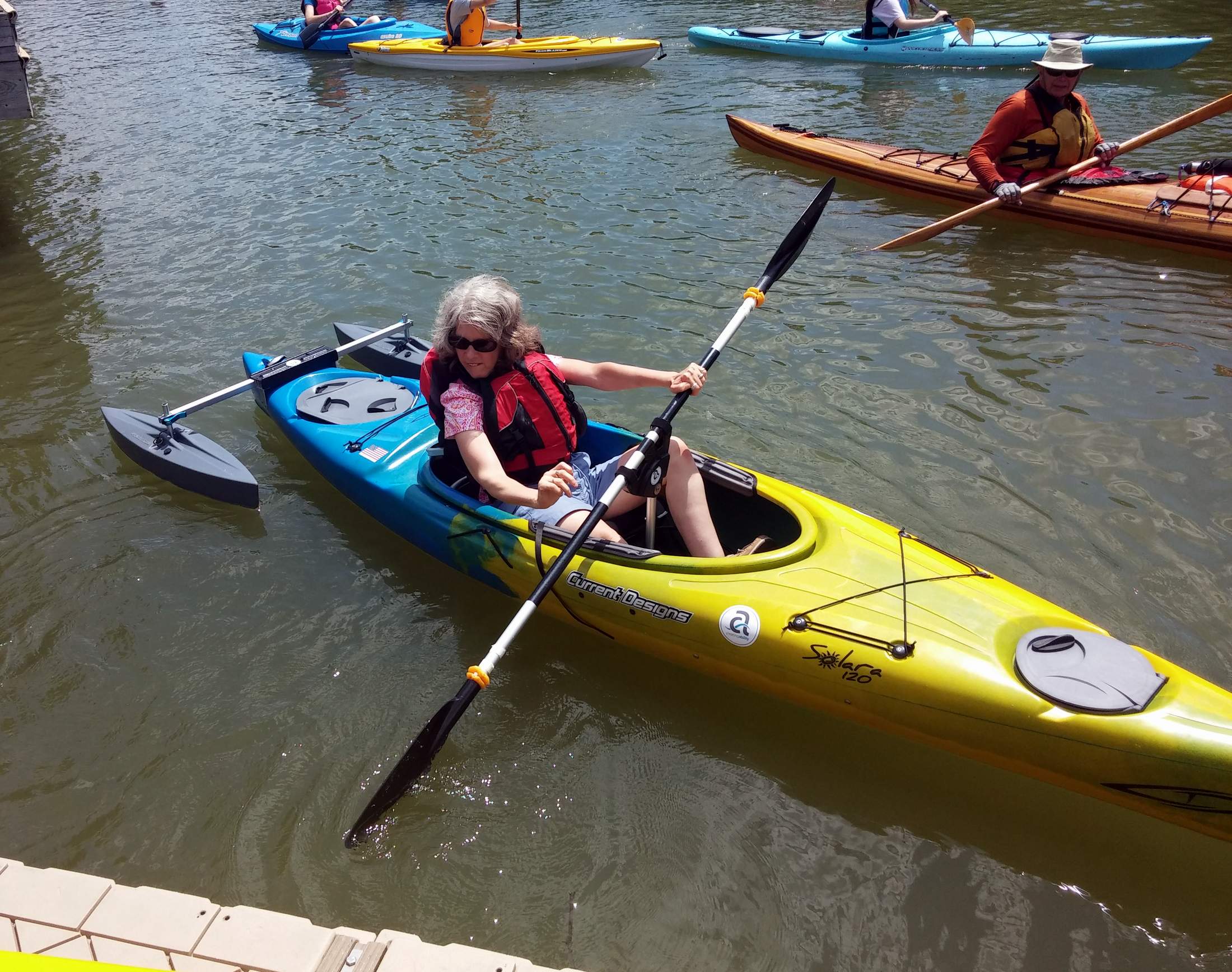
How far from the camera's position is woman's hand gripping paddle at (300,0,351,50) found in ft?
47.7

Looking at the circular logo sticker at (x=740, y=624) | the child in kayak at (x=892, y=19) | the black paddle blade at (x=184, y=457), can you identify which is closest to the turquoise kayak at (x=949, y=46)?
the child in kayak at (x=892, y=19)

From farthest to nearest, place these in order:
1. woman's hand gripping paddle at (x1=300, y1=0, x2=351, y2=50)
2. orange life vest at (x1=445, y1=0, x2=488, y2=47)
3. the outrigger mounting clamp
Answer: woman's hand gripping paddle at (x1=300, y1=0, x2=351, y2=50)
orange life vest at (x1=445, y1=0, x2=488, y2=47)
the outrigger mounting clamp

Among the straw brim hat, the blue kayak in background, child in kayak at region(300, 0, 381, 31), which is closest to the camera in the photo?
the straw brim hat

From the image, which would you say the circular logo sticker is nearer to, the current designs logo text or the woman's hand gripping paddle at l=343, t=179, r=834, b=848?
the current designs logo text

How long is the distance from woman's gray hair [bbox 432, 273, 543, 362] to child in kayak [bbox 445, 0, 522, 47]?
10.8 meters

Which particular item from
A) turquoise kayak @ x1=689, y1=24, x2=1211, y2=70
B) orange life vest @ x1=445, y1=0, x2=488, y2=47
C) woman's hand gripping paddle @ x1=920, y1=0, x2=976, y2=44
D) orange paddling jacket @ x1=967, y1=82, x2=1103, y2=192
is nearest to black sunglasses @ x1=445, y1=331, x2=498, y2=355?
orange paddling jacket @ x1=967, y1=82, x2=1103, y2=192

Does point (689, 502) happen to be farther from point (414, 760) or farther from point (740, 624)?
point (414, 760)

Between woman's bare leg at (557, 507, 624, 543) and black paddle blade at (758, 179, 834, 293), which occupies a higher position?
black paddle blade at (758, 179, 834, 293)

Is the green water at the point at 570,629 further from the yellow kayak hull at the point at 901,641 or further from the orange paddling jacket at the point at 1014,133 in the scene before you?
the orange paddling jacket at the point at 1014,133

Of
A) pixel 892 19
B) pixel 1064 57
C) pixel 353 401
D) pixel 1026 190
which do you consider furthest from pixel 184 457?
pixel 892 19

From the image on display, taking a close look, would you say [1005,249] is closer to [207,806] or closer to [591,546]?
[591,546]

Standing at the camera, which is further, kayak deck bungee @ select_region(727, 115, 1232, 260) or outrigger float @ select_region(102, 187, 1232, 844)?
kayak deck bungee @ select_region(727, 115, 1232, 260)

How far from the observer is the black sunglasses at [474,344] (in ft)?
11.2

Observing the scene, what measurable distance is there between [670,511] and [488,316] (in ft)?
3.40
